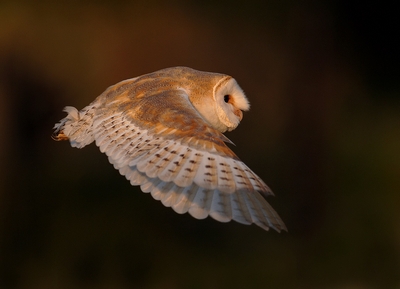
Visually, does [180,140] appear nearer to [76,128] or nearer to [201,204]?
[201,204]

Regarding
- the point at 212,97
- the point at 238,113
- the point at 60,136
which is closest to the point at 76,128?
the point at 60,136

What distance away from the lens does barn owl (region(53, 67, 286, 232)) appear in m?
1.20

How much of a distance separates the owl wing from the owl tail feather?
5 cm

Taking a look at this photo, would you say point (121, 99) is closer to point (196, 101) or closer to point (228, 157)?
point (196, 101)

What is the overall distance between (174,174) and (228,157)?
143 millimetres

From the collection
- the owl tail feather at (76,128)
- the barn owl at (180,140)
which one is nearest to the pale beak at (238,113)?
the barn owl at (180,140)

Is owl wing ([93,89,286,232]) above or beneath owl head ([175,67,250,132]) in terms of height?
beneath

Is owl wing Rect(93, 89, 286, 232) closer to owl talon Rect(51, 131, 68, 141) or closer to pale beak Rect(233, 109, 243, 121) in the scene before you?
owl talon Rect(51, 131, 68, 141)

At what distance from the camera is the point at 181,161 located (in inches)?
51.1

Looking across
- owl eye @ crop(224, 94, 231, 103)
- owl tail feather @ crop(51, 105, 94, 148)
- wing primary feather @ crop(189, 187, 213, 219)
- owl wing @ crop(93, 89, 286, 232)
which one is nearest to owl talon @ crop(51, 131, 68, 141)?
owl tail feather @ crop(51, 105, 94, 148)

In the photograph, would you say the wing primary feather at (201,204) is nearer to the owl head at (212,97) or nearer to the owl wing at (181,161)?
the owl wing at (181,161)

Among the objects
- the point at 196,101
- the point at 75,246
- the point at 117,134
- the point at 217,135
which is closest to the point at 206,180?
the point at 217,135

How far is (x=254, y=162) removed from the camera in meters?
3.71

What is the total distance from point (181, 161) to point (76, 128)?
1.85 ft
